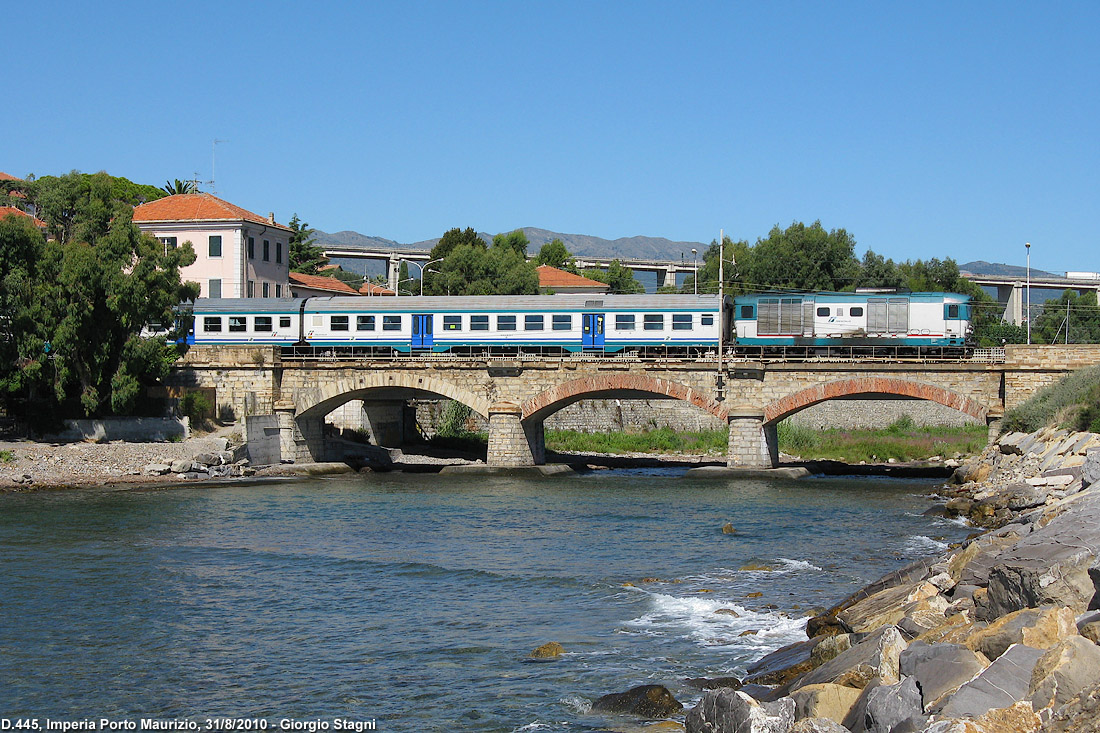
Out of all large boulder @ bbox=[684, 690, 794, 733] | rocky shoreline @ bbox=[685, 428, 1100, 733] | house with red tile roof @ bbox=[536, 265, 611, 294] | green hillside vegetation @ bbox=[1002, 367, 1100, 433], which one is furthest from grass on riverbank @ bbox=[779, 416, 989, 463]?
large boulder @ bbox=[684, 690, 794, 733]


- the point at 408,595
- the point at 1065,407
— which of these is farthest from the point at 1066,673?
the point at 1065,407

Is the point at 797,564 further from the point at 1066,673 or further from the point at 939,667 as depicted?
the point at 1066,673

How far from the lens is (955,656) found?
11.0 m

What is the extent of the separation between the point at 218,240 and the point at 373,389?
60.8 feet

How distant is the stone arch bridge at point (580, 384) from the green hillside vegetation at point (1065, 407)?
131 cm

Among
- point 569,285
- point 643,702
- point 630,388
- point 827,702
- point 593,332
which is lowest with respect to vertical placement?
point 643,702

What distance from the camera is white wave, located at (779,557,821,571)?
24625 millimetres

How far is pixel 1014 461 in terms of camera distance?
36719mm

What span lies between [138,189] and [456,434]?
41.8 metres

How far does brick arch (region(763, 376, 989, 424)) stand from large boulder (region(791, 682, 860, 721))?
107 feet

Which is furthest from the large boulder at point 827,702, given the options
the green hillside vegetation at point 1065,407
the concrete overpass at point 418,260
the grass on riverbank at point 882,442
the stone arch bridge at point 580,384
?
the concrete overpass at point 418,260

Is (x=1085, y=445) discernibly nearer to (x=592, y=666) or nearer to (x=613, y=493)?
(x=613, y=493)

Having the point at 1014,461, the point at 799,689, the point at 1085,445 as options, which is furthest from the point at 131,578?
the point at 1014,461

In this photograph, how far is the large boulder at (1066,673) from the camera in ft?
31.0
